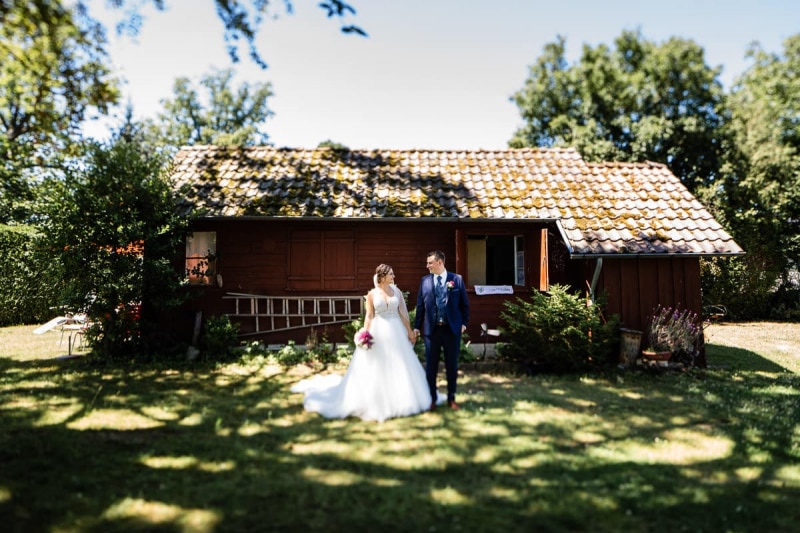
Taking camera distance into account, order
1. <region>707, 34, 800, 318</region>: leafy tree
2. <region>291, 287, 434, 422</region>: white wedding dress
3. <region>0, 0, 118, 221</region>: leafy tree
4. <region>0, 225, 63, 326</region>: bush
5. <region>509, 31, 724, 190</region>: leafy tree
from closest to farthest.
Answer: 1. <region>291, 287, 434, 422</region>: white wedding dress
2. <region>0, 0, 118, 221</region>: leafy tree
3. <region>0, 225, 63, 326</region>: bush
4. <region>707, 34, 800, 318</region>: leafy tree
5. <region>509, 31, 724, 190</region>: leafy tree

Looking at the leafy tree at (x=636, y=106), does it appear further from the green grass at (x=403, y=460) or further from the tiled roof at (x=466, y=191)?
the green grass at (x=403, y=460)

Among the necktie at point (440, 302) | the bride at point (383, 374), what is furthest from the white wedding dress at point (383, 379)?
the necktie at point (440, 302)

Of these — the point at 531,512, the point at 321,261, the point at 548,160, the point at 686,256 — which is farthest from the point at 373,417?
the point at 548,160

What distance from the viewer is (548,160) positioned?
42.7ft

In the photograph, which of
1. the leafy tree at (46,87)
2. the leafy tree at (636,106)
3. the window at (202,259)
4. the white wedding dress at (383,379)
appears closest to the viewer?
the white wedding dress at (383,379)

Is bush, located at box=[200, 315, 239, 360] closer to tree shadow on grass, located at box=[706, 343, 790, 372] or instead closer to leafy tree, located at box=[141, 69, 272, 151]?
tree shadow on grass, located at box=[706, 343, 790, 372]

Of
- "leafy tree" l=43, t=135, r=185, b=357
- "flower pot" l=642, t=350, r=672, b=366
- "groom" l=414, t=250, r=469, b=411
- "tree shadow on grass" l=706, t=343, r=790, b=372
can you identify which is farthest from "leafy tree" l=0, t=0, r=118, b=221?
"tree shadow on grass" l=706, t=343, r=790, b=372

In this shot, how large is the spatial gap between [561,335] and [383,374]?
397cm

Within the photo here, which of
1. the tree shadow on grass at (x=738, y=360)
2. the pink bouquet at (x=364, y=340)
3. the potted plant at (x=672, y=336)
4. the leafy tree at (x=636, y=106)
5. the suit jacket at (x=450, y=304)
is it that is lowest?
the tree shadow on grass at (x=738, y=360)

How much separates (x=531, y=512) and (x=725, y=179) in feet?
73.8

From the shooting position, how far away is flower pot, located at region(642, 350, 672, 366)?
29.2 ft

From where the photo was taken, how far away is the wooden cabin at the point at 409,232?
985 centimetres

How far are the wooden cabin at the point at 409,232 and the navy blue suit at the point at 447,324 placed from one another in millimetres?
3935

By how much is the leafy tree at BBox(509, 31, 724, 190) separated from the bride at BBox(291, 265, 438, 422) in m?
20.3
